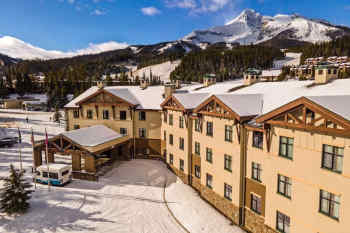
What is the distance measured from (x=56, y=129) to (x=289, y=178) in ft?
164

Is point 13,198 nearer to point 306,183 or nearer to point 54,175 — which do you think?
point 54,175

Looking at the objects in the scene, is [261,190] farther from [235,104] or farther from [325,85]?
[325,85]

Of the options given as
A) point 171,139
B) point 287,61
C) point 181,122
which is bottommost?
point 171,139

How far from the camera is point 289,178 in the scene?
1443 centimetres

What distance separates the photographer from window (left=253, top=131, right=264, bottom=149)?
16.8 m

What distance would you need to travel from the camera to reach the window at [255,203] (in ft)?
56.2

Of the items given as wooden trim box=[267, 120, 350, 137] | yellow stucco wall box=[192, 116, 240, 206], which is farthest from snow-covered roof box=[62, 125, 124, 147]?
wooden trim box=[267, 120, 350, 137]

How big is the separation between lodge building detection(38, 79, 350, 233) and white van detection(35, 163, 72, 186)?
10.3 ft

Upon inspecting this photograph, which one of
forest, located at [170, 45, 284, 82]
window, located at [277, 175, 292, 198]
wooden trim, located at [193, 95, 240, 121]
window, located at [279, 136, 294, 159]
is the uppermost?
forest, located at [170, 45, 284, 82]

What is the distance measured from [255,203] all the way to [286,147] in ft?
18.5

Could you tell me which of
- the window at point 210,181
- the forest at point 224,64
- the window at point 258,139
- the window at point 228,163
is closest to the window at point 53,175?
the window at point 210,181

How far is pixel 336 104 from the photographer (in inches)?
482

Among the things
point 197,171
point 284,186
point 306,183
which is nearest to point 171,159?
point 197,171

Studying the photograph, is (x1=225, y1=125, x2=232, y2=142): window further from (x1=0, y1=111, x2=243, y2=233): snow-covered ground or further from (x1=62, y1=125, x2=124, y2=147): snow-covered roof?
(x1=62, y1=125, x2=124, y2=147): snow-covered roof
